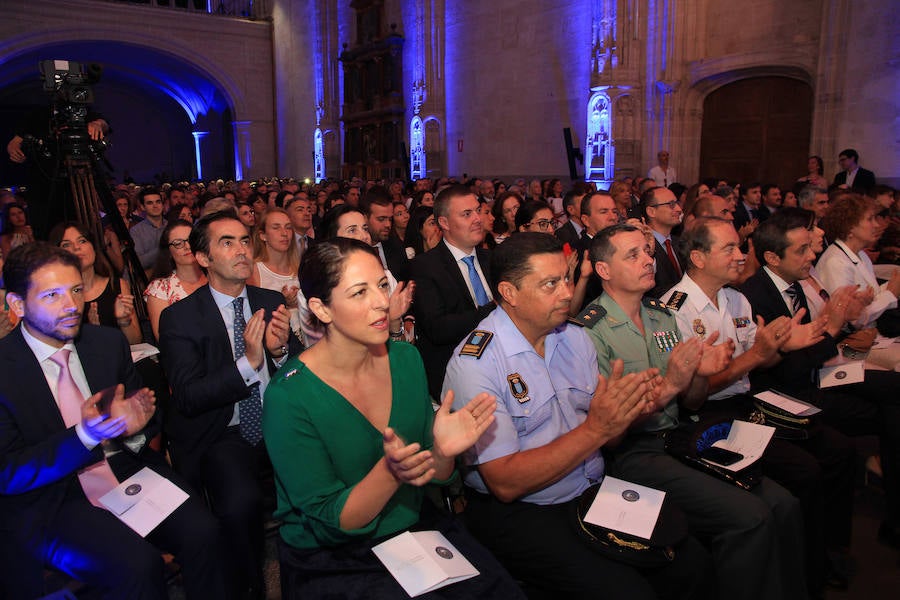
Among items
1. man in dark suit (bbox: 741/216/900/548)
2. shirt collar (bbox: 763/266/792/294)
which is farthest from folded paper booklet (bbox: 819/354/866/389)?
shirt collar (bbox: 763/266/792/294)

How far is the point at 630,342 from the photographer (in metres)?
2.91

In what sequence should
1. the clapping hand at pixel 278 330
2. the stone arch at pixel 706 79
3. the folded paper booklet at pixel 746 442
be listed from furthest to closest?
the stone arch at pixel 706 79 → the clapping hand at pixel 278 330 → the folded paper booklet at pixel 746 442

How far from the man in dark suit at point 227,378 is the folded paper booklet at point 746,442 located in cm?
192

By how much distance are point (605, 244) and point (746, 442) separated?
3.49ft

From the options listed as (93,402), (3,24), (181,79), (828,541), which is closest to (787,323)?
(828,541)

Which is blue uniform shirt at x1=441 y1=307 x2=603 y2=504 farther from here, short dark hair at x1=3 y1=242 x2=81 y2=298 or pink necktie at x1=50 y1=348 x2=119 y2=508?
short dark hair at x1=3 y1=242 x2=81 y2=298

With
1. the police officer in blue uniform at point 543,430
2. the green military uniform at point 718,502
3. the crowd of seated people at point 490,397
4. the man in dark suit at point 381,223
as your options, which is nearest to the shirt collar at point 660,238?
the crowd of seated people at point 490,397

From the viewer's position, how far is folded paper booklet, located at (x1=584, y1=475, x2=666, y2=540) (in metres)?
2.10

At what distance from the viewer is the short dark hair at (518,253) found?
242 cm

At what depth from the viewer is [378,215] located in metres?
5.42

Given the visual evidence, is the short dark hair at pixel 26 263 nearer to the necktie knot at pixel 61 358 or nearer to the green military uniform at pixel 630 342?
the necktie knot at pixel 61 358

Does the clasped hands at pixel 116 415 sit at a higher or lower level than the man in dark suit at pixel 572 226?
lower

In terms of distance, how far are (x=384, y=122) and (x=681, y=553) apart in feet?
59.5

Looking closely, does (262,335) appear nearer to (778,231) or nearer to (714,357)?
(714,357)
